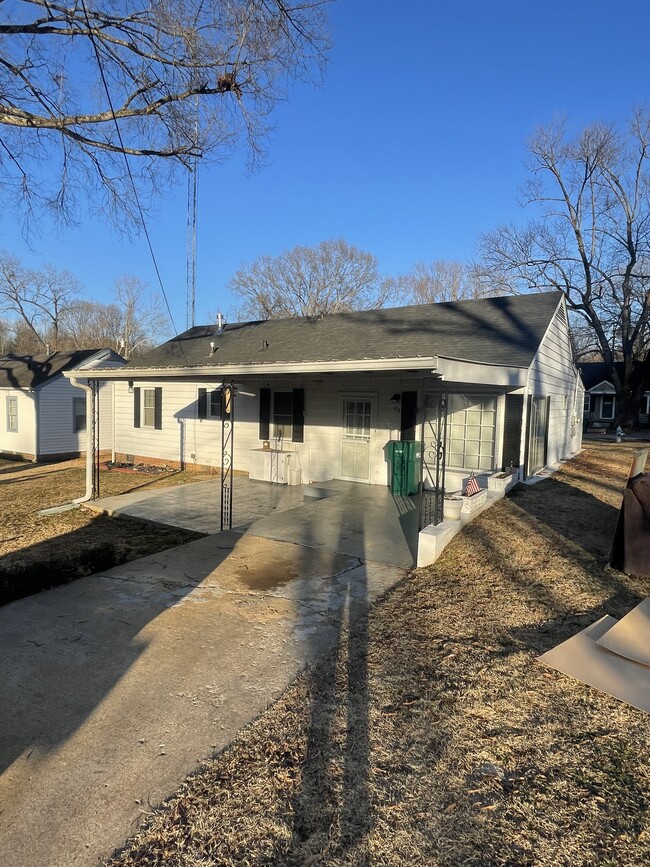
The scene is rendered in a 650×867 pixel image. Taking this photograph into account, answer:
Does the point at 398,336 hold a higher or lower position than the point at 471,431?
higher

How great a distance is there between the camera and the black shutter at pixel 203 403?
13.1 meters

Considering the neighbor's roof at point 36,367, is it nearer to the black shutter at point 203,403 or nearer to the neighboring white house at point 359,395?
the neighboring white house at point 359,395

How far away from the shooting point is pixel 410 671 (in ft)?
11.4

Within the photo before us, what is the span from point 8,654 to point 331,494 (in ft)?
22.2

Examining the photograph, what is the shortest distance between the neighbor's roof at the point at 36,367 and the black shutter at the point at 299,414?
9.12m

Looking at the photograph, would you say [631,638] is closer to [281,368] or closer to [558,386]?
[281,368]

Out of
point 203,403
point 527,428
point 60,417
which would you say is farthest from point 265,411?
point 60,417

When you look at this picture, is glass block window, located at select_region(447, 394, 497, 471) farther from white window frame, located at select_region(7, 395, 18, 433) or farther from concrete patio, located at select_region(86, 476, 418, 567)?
white window frame, located at select_region(7, 395, 18, 433)

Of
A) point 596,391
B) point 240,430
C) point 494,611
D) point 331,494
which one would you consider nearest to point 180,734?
point 494,611

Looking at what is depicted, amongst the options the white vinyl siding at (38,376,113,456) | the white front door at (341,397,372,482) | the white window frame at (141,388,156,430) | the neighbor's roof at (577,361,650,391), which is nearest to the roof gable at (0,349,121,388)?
the white vinyl siding at (38,376,113,456)

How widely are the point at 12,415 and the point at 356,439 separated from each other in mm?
12486

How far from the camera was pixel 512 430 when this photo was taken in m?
9.08

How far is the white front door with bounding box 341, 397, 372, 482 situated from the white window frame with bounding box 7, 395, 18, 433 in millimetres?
11876

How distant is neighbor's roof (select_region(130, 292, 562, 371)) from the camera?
30.6ft
